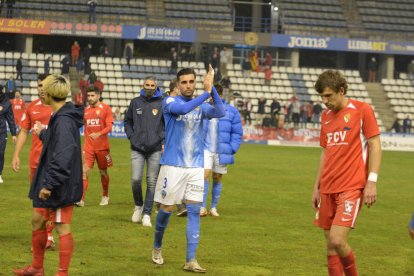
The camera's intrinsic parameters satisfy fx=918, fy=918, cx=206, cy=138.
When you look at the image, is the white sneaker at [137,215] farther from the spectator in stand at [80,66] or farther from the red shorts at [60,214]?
the spectator in stand at [80,66]

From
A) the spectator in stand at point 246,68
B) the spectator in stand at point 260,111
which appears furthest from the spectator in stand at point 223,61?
the spectator in stand at point 260,111

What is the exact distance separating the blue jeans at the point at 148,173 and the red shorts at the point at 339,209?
5.47 m

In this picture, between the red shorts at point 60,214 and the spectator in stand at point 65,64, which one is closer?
the red shorts at point 60,214

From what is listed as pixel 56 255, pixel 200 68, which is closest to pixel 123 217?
pixel 56 255

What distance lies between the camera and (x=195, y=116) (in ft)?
34.7

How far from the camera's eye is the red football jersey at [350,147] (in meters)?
8.74

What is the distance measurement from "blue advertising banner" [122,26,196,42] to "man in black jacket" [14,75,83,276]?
43.6 meters

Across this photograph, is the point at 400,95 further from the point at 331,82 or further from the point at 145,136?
the point at 331,82

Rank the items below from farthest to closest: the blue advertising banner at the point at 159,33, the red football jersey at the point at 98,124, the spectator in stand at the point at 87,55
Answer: the blue advertising banner at the point at 159,33 → the spectator in stand at the point at 87,55 → the red football jersey at the point at 98,124

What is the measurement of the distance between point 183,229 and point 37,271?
15.6ft

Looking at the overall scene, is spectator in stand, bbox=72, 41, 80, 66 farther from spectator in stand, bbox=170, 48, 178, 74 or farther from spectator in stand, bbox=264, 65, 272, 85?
spectator in stand, bbox=264, 65, 272, 85

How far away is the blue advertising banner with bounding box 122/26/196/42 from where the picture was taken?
52.4 m

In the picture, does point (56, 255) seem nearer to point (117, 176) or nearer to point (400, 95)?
→ point (117, 176)

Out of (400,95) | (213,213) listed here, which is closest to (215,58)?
(400,95)
